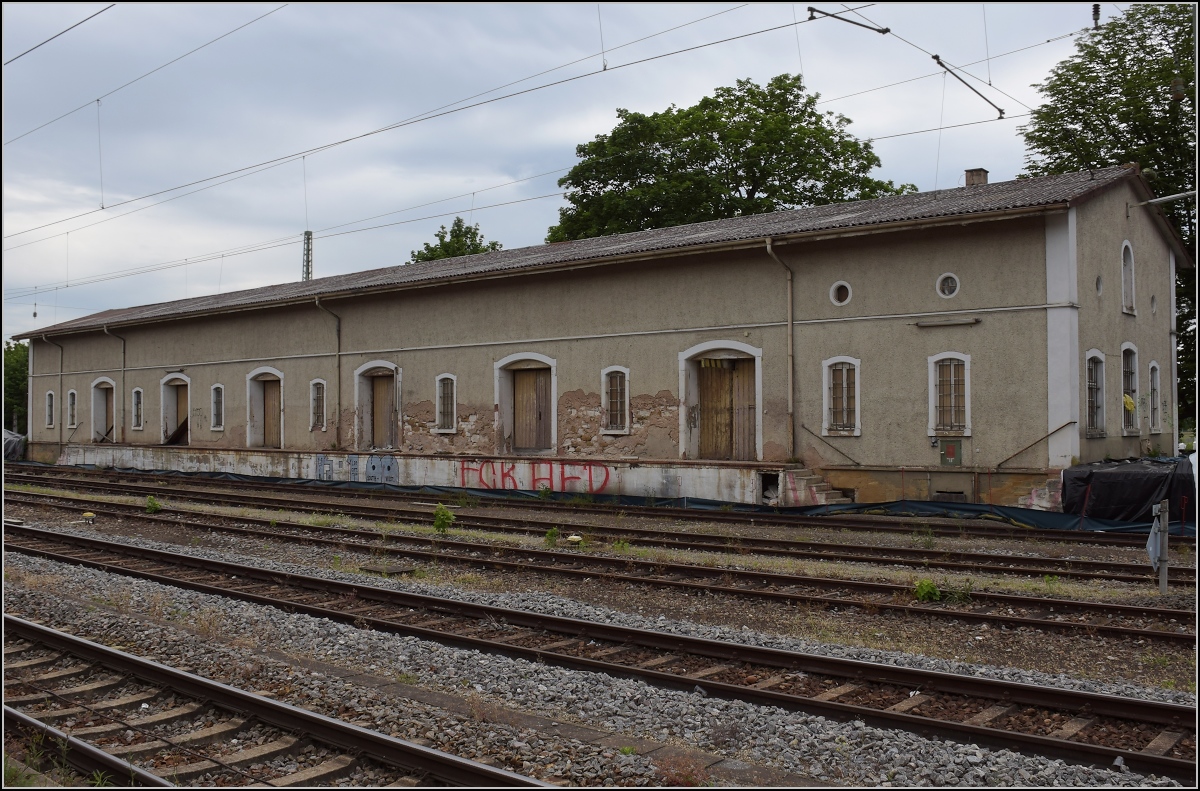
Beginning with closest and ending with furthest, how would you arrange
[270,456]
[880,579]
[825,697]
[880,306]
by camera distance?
[825,697] → [880,579] → [880,306] → [270,456]

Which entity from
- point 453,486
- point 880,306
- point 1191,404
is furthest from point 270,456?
point 1191,404

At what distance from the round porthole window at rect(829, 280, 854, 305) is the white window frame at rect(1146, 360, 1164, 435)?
7.61 m

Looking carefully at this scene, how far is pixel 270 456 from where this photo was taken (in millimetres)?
28344

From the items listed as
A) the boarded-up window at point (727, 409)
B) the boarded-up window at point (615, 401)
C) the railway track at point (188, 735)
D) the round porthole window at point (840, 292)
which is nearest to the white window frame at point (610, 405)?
the boarded-up window at point (615, 401)

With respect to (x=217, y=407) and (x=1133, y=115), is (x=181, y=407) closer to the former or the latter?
(x=217, y=407)

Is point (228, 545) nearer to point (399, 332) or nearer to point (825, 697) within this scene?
point (825, 697)

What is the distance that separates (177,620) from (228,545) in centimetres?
542

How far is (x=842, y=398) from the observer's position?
18.8 meters

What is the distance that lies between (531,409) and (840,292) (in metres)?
8.52

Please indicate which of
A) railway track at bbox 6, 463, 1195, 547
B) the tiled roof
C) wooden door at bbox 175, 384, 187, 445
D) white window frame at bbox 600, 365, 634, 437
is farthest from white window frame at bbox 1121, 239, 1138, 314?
wooden door at bbox 175, 384, 187, 445

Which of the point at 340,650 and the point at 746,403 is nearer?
the point at 340,650

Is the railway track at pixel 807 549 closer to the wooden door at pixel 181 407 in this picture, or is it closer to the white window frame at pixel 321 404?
the white window frame at pixel 321 404

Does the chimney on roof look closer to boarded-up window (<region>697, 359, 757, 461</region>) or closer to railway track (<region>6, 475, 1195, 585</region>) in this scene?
boarded-up window (<region>697, 359, 757, 461</region>)

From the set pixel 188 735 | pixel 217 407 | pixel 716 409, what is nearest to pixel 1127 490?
pixel 716 409
